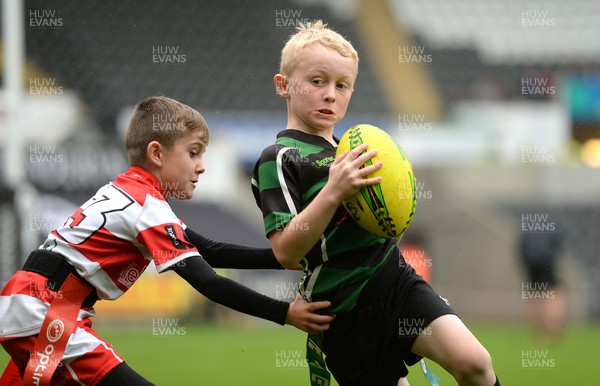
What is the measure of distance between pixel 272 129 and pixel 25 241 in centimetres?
474

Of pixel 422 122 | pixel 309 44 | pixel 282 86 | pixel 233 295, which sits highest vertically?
pixel 309 44

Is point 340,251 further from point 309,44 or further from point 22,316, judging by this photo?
point 22,316

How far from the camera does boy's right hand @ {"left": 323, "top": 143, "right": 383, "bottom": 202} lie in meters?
2.57

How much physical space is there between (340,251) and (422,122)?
9.09m

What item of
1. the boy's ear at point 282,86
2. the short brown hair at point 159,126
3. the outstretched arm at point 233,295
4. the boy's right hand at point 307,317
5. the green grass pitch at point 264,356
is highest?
the boy's ear at point 282,86

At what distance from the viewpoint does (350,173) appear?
2.59 m

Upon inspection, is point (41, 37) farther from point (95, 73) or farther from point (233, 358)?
point (233, 358)

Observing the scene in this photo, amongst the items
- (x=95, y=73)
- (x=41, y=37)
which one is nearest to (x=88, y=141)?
(x=95, y=73)

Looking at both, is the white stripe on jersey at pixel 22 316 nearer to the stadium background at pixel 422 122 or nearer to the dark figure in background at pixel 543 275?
the stadium background at pixel 422 122

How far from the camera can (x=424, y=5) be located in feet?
39.8

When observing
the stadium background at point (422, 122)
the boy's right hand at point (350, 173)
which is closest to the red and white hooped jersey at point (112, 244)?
the boy's right hand at point (350, 173)

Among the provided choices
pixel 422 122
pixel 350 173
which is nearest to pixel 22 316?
pixel 350 173

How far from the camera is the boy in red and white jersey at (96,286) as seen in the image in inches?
102

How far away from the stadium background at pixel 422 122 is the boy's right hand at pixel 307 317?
554 centimetres
